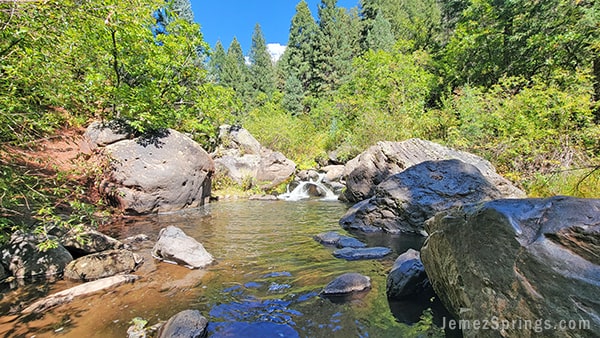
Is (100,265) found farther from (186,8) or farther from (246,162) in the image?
(186,8)

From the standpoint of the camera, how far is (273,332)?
2.91 metres

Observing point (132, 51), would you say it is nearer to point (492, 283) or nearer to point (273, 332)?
point (273, 332)

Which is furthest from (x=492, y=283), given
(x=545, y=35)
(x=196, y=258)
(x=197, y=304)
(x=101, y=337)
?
(x=545, y=35)

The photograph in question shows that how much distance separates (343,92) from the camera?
87.2 ft

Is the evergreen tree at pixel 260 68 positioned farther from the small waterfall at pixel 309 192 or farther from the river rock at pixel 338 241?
the river rock at pixel 338 241

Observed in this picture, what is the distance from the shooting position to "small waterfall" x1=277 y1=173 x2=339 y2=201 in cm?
1302

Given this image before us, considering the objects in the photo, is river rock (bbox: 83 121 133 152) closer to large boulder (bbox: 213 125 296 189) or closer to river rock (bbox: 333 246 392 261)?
large boulder (bbox: 213 125 296 189)

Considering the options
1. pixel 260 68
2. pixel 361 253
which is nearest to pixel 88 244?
pixel 361 253

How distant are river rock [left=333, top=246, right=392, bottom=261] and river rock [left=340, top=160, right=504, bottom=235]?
64.5 inches

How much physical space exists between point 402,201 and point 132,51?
9.55 meters

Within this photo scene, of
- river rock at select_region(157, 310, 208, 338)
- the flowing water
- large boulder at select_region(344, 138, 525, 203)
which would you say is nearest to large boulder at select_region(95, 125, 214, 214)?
the flowing water

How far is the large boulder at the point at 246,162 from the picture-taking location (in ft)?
48.3

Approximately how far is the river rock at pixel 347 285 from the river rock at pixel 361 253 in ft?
3.65

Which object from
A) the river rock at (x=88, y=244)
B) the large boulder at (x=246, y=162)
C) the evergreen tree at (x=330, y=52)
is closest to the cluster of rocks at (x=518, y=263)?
the river rock at (x=88, y=244)
